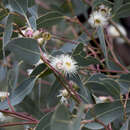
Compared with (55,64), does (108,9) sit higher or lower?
higher

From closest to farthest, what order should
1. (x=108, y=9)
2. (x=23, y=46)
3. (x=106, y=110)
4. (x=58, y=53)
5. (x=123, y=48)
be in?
1. (x=23, y=46)
2. (x=106, y=110)
3. (x=58, y=53)
4. (x=108, y=9)
5. (x=123, y=48)

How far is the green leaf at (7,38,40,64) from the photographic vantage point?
0.87 metres

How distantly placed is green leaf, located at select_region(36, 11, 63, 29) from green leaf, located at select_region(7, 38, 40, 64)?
0.22m

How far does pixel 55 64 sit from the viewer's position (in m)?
0.98

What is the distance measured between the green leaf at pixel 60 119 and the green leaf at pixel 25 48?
0.80 ft

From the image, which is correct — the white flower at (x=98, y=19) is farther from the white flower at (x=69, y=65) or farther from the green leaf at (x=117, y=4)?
the white flower at (x=69, y=65)

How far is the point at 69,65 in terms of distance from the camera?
0.98m

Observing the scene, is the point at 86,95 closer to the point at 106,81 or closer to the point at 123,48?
the point at 106,81

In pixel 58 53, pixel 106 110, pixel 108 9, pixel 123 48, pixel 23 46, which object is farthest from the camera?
pixel 123 48

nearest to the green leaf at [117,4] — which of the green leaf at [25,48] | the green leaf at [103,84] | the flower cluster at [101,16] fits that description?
the flower cluster at [101,16]

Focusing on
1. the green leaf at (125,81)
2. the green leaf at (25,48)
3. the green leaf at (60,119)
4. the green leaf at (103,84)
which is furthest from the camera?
the green leaf at (125,81)

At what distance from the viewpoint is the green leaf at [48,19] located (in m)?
1.12

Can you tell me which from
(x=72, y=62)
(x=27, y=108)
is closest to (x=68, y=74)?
(x=72, y=62)

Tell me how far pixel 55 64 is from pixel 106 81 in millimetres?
175
